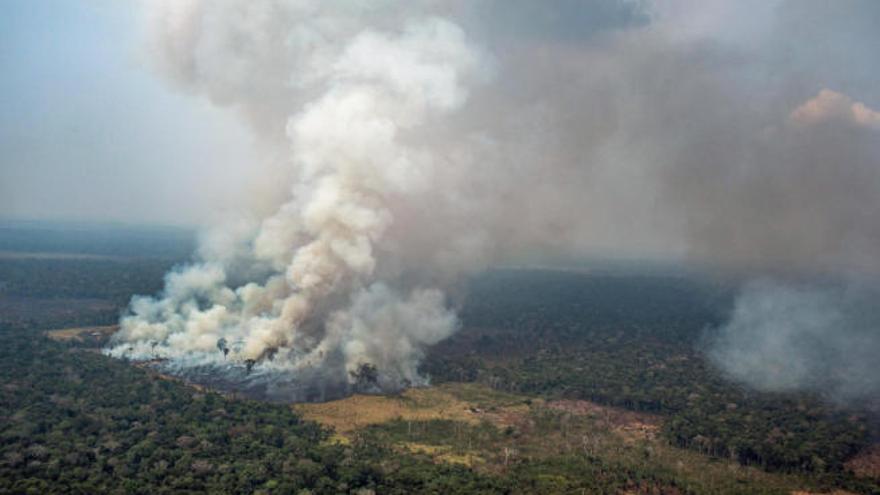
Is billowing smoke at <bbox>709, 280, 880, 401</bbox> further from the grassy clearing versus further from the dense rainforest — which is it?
the grassy clearing

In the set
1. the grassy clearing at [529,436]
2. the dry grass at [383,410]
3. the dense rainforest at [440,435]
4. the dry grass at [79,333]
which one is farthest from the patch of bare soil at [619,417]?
the dry grass at [79,333]

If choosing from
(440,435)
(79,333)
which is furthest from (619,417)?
(79,333)

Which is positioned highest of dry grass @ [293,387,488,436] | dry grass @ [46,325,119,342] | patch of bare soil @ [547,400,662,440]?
dry grass @ [46,325,119,342]

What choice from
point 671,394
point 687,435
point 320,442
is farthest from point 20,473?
point 671,394

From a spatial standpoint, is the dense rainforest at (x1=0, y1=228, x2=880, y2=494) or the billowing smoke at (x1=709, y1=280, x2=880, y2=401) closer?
the dense rainforest at (x1=0, y1=228, x2=880, y2=494)

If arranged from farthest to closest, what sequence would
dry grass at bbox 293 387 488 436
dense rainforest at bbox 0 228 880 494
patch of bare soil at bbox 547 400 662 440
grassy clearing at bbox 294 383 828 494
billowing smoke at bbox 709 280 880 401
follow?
billowing smoke at bbox 709 280 880 401, patch of bare soil at bbox 547 400 662 440, dry grass at bbox 293 387 488 436, grassy clearing at bbox 294 383 828 494, dense rainforest at bbox 0 228 880 494

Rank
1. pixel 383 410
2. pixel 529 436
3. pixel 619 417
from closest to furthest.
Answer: pixel 529 436 < pixel 383 410 < pixel 619 417

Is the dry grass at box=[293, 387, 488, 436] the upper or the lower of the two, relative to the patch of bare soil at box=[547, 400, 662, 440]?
upper

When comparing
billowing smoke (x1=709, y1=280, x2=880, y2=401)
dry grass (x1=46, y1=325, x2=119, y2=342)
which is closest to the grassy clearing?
billowing smoke (x1=709, y1=280, x2=880, y2=401)

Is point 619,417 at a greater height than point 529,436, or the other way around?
point 529,436

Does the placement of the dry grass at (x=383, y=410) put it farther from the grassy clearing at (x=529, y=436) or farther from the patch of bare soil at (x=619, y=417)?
the patch of bare soil at (x=619, y=417)

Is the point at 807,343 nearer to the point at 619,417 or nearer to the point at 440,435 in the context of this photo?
the point at 619,417
